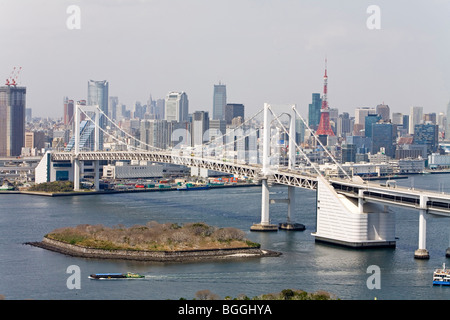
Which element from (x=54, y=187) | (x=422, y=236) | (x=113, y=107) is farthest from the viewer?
(x=113, y=107)

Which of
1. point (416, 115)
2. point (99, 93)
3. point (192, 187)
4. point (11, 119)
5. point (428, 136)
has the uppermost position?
point (99, 93)

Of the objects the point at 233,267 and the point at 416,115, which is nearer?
the point at 233,267

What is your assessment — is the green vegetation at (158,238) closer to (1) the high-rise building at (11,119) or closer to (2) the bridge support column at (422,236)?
(2) the bridge support column at (422,236)

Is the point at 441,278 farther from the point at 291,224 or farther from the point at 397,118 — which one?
the point at 397,118

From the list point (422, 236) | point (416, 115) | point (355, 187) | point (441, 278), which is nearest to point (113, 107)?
point (416, 115)

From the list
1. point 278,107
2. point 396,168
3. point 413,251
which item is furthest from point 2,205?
point 396,168

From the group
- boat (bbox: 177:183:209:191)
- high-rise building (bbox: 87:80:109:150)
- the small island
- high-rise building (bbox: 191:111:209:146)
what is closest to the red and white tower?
high-rise building (bbox: 191:111:209:146)
